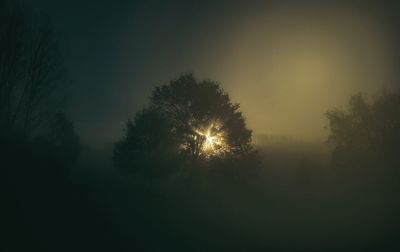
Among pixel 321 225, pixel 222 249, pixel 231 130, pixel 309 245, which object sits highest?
pixel 231 130

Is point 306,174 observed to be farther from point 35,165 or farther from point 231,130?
point 35,165

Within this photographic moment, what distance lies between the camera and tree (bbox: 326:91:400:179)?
37969 millimetres

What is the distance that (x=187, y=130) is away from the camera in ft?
109

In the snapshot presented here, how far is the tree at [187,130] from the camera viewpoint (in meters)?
33.0

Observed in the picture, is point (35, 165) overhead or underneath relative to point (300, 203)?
underneath

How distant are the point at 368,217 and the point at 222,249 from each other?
15301 millimetres

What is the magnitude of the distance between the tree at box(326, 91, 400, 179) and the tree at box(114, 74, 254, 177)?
523 inches

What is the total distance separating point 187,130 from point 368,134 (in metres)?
20.7

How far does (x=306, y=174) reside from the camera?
A: 1848 inches

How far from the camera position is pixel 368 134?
39312 mm

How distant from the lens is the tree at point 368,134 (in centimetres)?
3797

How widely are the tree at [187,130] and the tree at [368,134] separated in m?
13.3

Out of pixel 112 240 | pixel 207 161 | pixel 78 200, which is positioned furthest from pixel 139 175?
pixel 112 240

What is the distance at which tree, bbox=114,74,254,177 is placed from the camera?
33.0 metres
